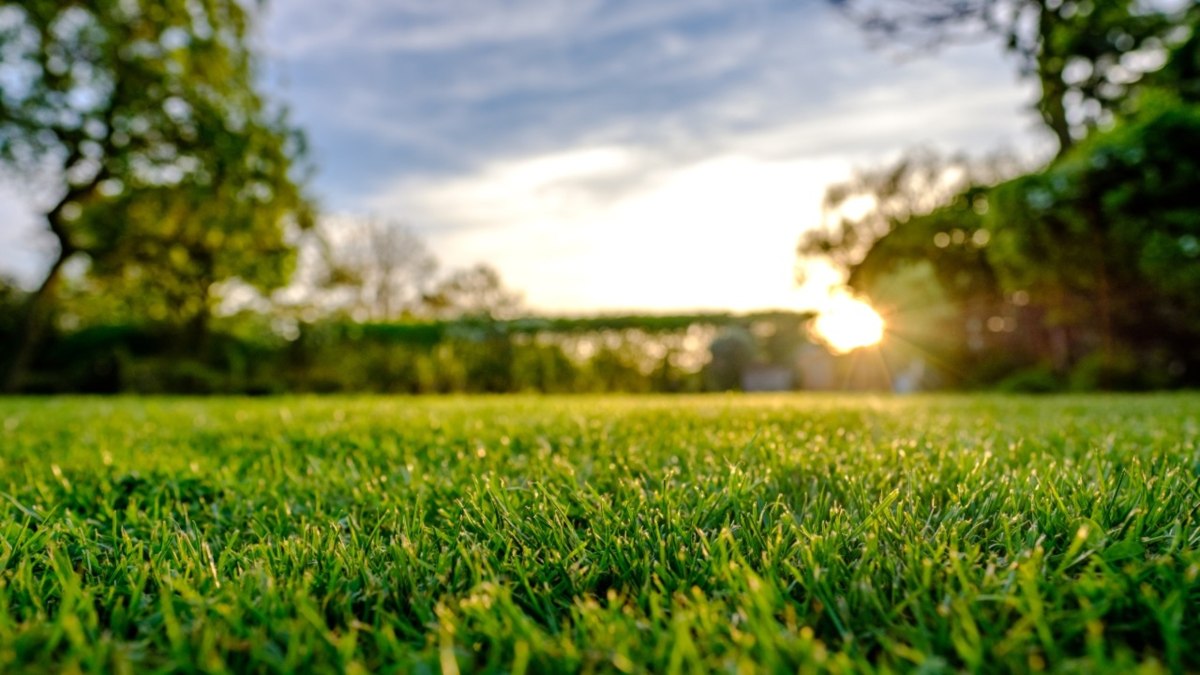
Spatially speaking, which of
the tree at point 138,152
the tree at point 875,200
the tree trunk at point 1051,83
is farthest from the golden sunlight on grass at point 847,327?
the tree at point 138,152

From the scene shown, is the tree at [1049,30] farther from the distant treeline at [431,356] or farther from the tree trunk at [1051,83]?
the distant treeline at [431,356]

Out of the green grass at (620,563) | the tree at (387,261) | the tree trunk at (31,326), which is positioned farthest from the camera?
the tree at (387,261)

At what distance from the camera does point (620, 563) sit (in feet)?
3.72

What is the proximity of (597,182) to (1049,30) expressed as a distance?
25.6ft

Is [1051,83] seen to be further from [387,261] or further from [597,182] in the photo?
[387,261]

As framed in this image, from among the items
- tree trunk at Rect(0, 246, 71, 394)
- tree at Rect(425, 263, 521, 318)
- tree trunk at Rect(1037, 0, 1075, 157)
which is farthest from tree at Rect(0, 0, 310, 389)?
tree at Rect(425, 263, 521, 318)

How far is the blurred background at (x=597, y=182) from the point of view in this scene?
845cm

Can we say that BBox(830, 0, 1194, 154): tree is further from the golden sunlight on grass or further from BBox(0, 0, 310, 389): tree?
BBox(0, 0, 310, 389): tree

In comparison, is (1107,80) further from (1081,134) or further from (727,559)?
(727,559)

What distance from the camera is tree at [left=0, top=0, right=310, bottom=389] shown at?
1234cm

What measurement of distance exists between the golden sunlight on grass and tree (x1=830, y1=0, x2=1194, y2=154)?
4.43m

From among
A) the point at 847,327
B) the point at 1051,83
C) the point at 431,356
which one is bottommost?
the point at 431,356

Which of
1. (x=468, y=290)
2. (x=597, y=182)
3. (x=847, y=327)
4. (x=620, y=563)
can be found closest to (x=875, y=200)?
(x=847, y=327)

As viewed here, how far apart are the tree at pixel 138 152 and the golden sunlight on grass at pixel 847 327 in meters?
10.9
